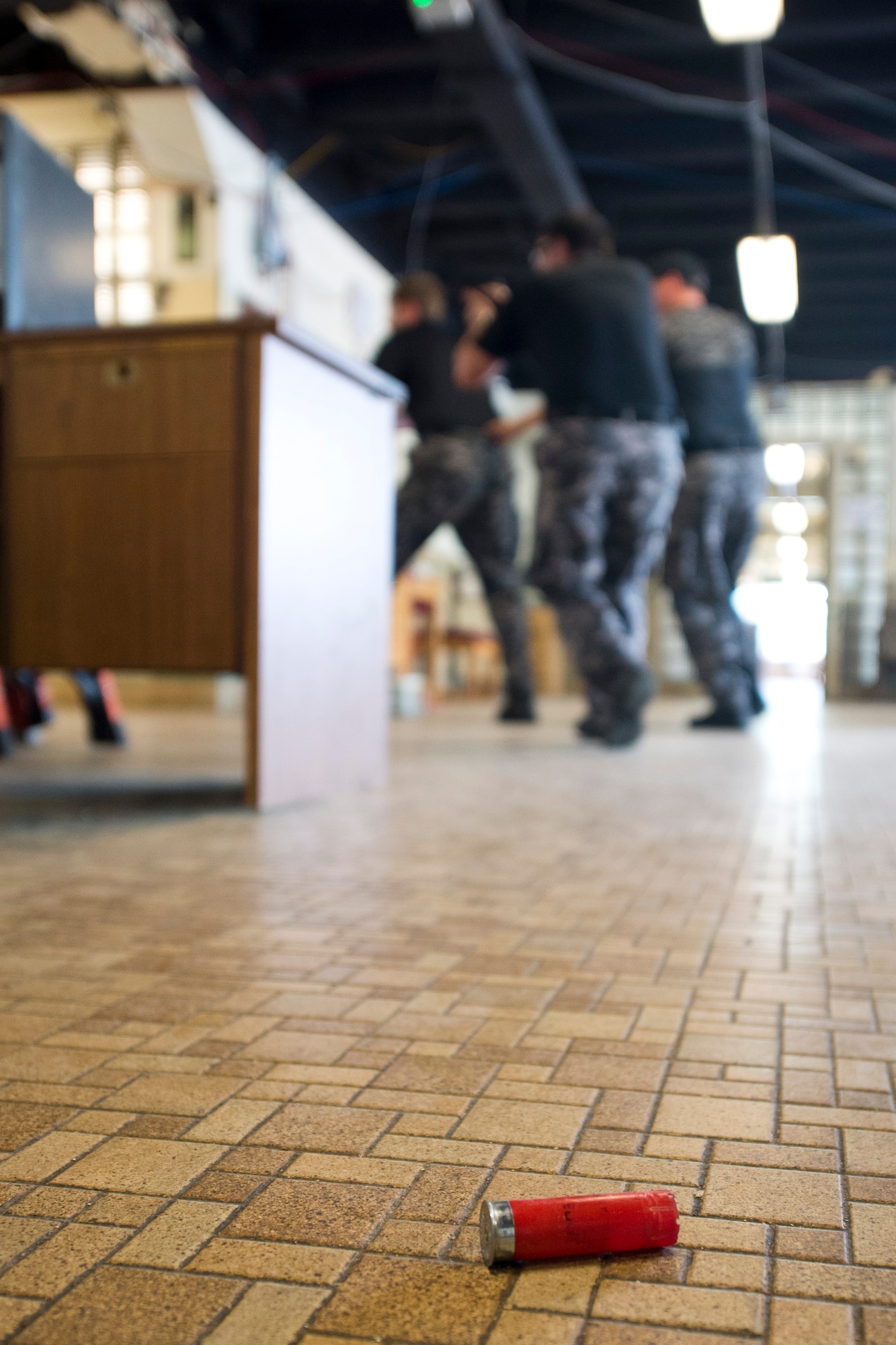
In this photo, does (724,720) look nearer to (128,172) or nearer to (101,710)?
(101,710)

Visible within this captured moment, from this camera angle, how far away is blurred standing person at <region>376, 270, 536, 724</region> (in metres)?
5.59

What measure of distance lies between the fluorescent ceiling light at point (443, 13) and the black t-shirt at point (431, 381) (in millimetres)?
1592

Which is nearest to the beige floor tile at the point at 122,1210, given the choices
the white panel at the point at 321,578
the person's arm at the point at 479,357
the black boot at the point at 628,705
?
the white panel at the point at 321,578

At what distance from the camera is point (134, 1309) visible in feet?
2.32

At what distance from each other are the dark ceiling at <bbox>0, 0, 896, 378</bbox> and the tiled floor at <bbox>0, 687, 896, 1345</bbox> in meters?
6.13

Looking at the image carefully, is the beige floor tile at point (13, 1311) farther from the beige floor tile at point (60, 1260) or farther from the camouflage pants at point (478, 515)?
the camouflage pants at point (478, 515)

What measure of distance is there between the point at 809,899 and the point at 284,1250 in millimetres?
1341

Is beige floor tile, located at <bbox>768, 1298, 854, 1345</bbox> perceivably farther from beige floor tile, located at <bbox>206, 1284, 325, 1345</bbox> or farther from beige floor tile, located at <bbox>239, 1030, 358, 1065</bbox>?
beige floor tile, located at <bbox>239, 1030, 358, 1065</bbox>

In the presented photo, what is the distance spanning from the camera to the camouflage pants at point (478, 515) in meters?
5.53

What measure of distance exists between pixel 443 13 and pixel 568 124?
3.03 m

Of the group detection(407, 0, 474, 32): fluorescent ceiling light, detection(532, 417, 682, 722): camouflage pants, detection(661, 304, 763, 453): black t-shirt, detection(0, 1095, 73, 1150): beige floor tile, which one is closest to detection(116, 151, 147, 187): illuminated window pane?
detection(407, 0, 474, 32): fluorescent ceiling light

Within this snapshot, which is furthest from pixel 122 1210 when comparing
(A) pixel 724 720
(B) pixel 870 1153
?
(A) pixel 724 720

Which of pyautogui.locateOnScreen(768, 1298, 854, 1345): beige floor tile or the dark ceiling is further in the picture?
the dark ceiling

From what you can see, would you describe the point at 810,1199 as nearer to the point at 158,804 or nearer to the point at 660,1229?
the point at 660,1229
